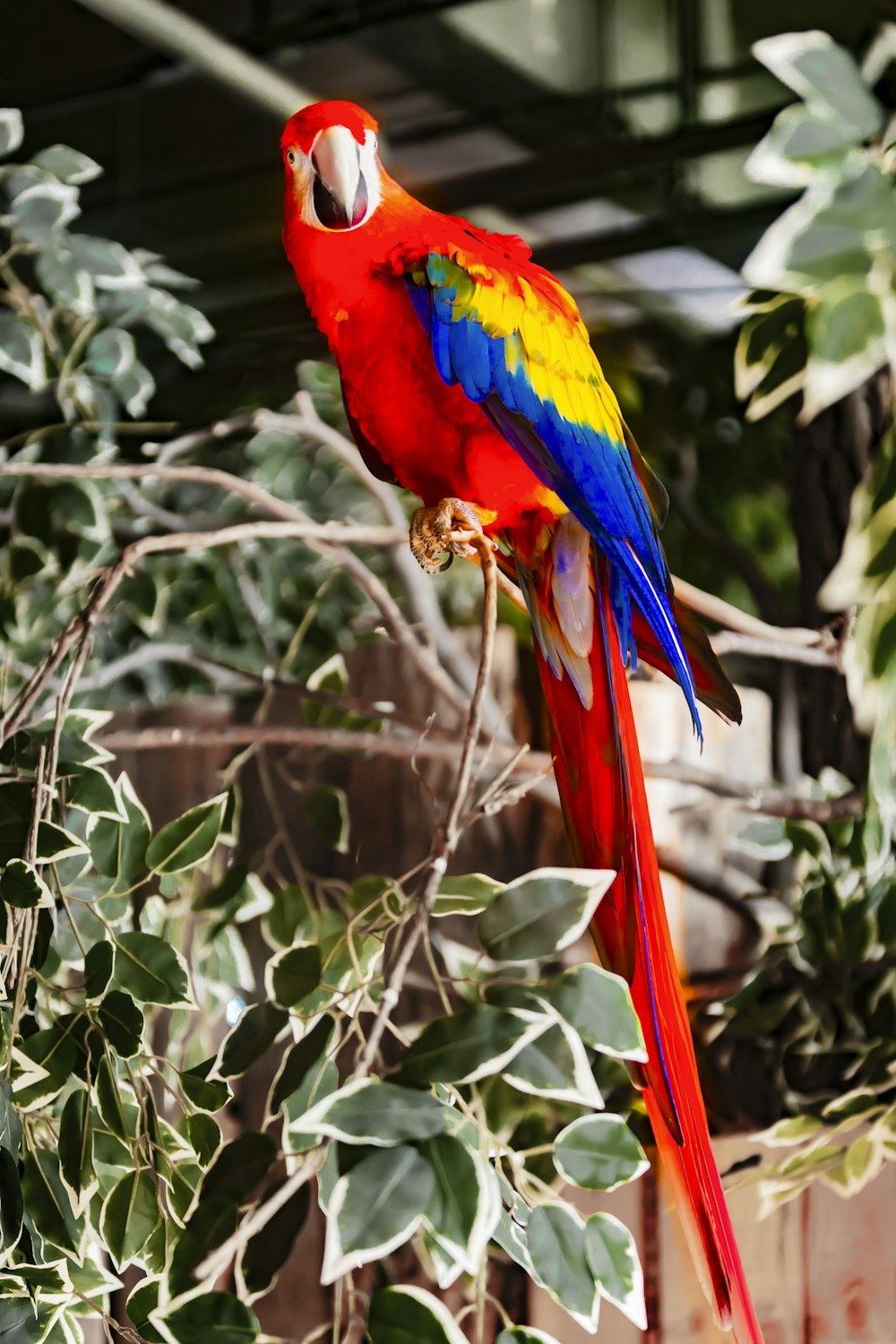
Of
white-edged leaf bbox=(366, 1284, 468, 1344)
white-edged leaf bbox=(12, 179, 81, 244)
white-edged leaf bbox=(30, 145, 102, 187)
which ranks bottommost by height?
white-edged leaf bbox=(366, 1284, 468, 1344)

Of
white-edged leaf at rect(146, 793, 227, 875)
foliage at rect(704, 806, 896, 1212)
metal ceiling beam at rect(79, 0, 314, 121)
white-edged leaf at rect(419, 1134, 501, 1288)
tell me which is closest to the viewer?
white-edged leaf at rect(419, 1134, 501, 1288)

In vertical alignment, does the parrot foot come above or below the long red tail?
above

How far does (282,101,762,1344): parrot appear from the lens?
80 centimetres

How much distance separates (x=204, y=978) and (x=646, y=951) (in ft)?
1.29

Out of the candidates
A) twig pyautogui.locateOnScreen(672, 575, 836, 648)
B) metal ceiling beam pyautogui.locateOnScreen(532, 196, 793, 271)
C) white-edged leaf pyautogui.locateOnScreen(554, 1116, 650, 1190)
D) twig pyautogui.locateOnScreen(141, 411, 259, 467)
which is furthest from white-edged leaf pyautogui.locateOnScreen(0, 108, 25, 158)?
white-edged leaf pyautogui.locateOnScreen(554, 1116, 650, 1190)

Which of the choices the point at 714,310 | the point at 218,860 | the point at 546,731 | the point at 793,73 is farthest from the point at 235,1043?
Answer: the point at 793,73

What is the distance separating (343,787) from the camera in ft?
3.29

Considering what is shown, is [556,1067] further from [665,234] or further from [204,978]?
[665,234]

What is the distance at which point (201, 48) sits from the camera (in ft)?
3.59

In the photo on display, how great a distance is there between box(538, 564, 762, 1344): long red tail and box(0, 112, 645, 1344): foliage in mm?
31

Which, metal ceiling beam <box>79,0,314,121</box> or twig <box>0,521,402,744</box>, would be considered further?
metal ceiling beam <box>79,0,314,121</box>

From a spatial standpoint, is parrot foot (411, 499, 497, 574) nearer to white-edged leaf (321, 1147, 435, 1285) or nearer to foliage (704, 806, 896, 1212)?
foliage (704, 806, 896, 1212)

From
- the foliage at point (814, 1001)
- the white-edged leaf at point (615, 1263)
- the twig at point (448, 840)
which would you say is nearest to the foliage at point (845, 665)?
the foliage at point (814, 1001)

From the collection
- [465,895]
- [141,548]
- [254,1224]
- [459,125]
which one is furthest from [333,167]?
[254,1224]
